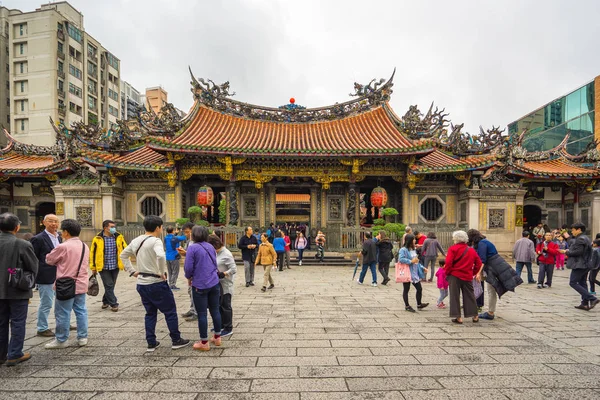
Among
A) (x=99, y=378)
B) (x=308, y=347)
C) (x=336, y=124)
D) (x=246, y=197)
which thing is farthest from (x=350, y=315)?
(x=336, y=124)

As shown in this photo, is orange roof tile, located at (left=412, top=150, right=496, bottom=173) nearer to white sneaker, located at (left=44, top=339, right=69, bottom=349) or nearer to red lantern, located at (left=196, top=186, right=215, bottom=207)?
red lantern, located at (left=196, top=186, right=215, bottom=207)

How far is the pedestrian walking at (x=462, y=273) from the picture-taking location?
555cm

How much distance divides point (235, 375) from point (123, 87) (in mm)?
57888

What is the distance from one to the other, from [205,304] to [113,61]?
49791 millimetres

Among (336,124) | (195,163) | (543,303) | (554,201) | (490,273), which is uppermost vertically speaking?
(336,124)

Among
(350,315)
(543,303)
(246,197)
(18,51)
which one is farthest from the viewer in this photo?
Answer: (18,51)

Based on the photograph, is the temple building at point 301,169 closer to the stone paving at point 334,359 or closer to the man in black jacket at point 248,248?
the man in black jacket at point 248,248

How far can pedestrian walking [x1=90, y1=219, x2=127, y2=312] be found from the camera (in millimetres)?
6387

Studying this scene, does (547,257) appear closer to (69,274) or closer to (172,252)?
(172,252)

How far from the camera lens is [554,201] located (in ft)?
54.4

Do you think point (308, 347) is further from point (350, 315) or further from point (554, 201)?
point (554, 201)

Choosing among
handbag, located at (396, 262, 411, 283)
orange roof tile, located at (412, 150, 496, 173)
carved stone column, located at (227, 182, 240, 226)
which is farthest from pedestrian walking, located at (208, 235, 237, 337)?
orange roof tile, located at (412, 150, 496, 173)

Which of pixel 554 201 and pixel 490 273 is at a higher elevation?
pixel 554 201

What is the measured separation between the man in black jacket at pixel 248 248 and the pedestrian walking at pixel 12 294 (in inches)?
190
